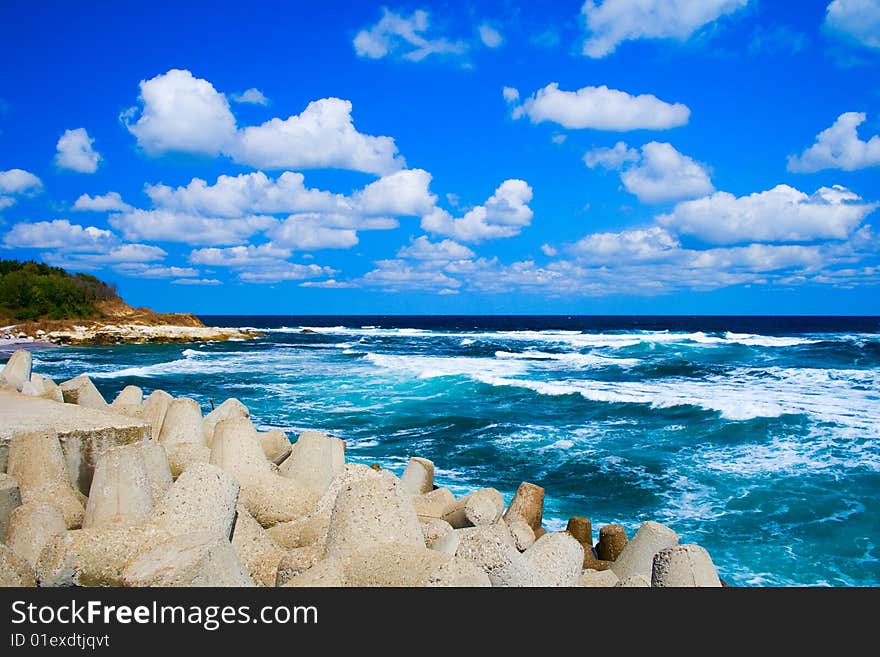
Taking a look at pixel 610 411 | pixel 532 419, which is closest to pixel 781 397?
pixel 610 411

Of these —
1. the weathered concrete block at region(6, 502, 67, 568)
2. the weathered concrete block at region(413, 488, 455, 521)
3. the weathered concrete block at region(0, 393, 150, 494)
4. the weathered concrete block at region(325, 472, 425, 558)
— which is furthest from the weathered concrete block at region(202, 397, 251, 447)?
the weathered concrete block at region(325, 472, 425, 558)

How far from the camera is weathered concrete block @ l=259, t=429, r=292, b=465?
830cm

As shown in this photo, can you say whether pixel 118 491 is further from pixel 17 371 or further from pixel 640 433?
pixel 640 433

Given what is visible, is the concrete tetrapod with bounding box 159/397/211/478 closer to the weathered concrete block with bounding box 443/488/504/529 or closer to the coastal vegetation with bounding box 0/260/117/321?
the weathered concrete block with bounding box 443/488/504/529

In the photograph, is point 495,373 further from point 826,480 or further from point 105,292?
point 105,292

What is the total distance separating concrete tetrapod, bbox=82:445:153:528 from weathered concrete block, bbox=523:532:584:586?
2876 millimetres

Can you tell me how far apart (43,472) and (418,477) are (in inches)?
170

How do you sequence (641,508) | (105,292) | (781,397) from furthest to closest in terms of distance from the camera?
1. (105,292)
2. (781,397)
3. (641,508)

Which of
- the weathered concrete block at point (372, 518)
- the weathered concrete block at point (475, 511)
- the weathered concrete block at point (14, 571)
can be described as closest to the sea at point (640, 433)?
the weathered concrete block at point (475, 511)

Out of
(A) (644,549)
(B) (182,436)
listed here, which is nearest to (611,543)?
(A) (644,549)

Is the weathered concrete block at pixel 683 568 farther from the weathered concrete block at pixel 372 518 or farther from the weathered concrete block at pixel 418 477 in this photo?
the weathered concrete block at pixel 418 477

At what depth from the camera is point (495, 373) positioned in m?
27.2

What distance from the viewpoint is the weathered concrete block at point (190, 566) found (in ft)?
11.0
